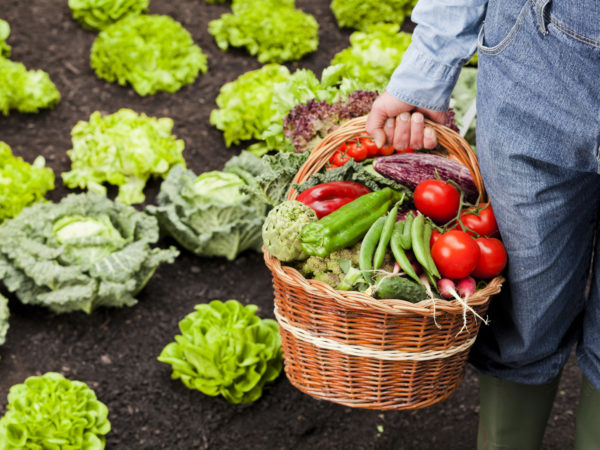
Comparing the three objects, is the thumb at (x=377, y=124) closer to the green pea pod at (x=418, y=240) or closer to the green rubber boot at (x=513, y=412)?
the green pea pod at (x=418, y=240)

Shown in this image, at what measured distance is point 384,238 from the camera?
1844mm

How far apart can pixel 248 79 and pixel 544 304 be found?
113 inches

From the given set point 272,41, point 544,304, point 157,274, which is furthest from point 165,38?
point 544,304

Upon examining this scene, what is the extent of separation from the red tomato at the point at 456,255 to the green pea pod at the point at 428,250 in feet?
0.07

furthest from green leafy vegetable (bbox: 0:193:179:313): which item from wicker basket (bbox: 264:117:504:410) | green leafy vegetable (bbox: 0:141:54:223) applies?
wicker basket (bbox: 264:117:504:410)

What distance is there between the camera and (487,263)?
1849 mm

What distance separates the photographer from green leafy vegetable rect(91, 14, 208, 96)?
4496 millimetres

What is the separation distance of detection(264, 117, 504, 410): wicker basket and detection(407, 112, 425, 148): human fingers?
5 centimetres

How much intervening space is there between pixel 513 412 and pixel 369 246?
3.10 ft

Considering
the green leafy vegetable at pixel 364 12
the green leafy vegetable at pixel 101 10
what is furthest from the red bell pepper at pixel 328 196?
the green leafy vegetable at pixel 364 12

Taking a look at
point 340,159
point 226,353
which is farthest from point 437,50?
point 226,353

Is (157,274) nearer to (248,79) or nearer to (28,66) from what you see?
(248,79)

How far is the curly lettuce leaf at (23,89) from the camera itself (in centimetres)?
407

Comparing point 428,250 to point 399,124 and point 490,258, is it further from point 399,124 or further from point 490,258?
point 399,124
